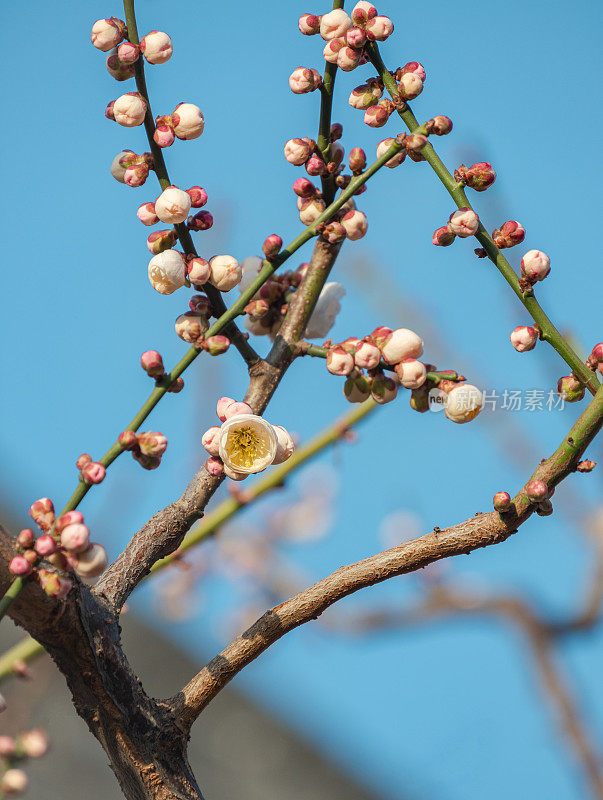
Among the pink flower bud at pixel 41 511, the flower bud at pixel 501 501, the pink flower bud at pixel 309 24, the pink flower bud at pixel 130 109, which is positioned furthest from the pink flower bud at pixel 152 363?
the pink flower bud at pixel 309 24

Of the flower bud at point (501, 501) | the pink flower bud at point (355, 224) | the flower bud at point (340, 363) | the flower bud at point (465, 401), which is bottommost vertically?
the flower bud at point (501, 501)

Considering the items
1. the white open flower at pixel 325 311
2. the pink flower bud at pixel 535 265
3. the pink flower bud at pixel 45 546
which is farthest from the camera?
the white open flower at pixel 325 311

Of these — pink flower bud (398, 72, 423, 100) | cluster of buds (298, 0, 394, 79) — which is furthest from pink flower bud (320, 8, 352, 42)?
pink flower bud (398, 72, 423, 100)

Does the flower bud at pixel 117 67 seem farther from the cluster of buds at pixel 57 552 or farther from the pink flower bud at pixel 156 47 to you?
the cluster of buds at pixel 57 552

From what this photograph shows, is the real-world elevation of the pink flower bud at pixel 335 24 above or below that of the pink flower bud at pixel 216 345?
A: above

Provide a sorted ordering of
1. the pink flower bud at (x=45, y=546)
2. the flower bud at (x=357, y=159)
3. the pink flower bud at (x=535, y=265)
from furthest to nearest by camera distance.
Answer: the flower bud at (x=357, y=159) → the pink flower bud at (x=535, y=265) → the pink flower bud at (x=45, y=546)

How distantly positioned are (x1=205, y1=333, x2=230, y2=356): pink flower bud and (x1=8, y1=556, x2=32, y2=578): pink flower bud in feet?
1.14

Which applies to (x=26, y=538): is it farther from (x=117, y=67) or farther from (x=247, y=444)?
(x=117, y=67)

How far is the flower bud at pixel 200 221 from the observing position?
3.47 feet

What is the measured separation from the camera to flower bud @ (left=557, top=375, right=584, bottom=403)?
100 centimetres

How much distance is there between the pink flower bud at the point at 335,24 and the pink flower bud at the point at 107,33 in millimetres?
260

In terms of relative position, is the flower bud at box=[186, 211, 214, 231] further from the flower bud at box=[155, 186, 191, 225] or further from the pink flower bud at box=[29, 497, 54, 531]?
the pink flower bud at box=[29, 497, 54, 531]

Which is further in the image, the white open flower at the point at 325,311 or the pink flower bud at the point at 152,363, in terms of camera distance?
the white open flower at the point at 325,311

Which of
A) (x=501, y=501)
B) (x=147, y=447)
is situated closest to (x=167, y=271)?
(x=147, y=447)
